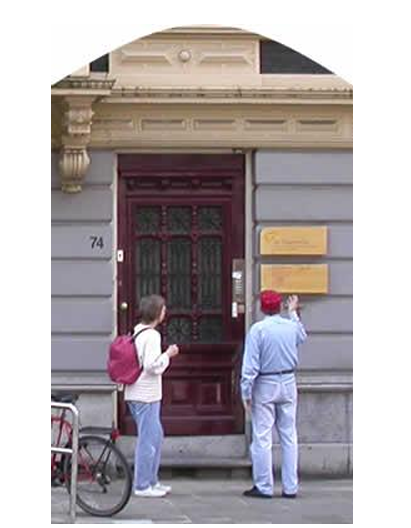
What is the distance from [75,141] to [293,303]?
7.47 feet

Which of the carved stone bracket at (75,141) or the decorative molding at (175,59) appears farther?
the decorative molding at (175,59)

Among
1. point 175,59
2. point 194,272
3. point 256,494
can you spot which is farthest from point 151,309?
point 175,59

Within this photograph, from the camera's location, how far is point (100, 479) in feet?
36.4

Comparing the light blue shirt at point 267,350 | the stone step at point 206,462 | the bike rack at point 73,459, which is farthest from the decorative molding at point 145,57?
the bike rack at point 73,459

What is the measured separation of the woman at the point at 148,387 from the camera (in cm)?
1189

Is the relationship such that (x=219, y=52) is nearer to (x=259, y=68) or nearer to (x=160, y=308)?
(x=259, y=68)

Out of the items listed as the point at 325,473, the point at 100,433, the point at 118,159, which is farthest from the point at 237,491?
the point at 118,159

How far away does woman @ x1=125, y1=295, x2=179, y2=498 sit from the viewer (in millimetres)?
11891

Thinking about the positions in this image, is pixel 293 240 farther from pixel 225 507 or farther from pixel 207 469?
pixel 225 507

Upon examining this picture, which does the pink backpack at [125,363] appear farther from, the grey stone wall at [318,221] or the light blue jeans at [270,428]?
the grey stone wall at [318,221]

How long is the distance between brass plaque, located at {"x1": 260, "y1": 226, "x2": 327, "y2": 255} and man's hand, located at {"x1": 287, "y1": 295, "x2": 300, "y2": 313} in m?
0.41

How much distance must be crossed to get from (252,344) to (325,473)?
217 cm

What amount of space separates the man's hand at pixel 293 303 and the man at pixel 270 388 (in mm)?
707

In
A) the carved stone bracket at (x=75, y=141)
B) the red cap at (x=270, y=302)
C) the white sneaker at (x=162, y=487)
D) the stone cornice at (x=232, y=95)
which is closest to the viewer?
the red cap at (x=270, y=302)
